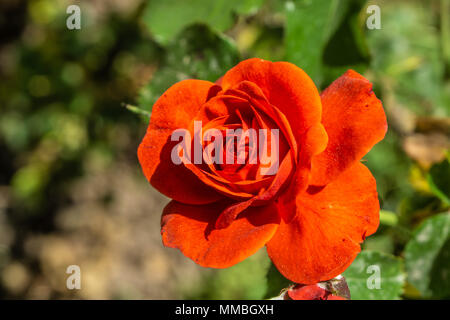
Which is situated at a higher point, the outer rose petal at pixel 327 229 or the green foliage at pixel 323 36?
the green foliage at pixel 323 36

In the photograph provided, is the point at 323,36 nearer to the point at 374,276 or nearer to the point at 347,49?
the point at 347,49

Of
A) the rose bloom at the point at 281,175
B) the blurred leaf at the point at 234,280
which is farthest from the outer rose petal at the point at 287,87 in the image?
the blurred leaf at the point at 234,280

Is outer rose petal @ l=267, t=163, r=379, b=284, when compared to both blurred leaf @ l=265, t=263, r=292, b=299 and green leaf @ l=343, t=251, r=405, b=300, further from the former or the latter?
green leaf @ l=343, t=251, r=405, b=300

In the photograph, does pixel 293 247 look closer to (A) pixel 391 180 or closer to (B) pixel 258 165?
(B) pixel 258 165

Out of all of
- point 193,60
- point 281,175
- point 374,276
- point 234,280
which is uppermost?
point 193,60

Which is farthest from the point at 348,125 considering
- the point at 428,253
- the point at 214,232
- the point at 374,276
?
the point at 428,253

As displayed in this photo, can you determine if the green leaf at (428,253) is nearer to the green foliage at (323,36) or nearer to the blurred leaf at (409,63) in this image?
the green foliage at (323,36)

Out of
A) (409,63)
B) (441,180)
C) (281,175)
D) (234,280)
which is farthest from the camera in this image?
(234,280)
